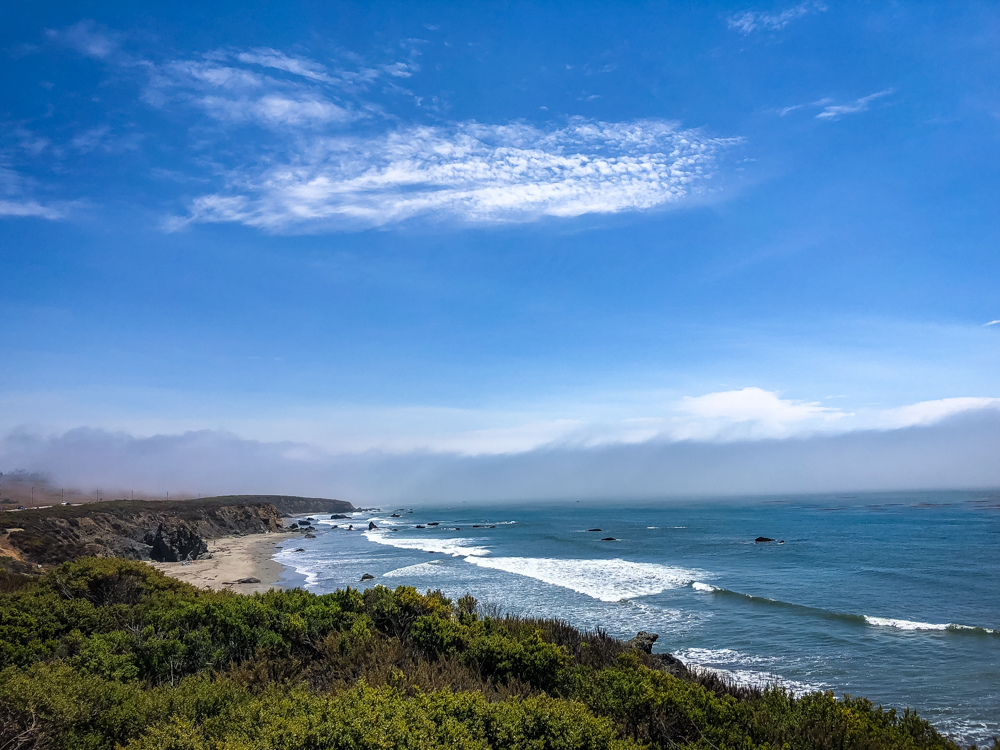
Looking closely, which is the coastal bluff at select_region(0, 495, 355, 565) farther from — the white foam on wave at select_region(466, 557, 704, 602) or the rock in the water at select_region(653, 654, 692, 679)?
the rock in the water at select_region(653, 654, 692, 679)

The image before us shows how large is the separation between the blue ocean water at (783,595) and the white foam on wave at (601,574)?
123mm

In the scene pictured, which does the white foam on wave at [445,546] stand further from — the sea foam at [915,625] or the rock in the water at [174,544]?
the sea foam at [915,625]

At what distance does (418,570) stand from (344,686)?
3033 centimetres

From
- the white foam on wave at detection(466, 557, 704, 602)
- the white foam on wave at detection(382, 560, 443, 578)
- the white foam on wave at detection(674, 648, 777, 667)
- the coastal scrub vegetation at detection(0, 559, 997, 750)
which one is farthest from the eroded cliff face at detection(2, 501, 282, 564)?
the white foam on wave at detection(674, 648, 777, 667)

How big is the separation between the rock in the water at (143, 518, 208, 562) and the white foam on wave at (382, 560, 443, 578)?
19740 mm

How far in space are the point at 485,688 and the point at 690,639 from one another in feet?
43.6

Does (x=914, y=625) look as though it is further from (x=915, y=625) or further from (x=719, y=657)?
(x=719, y=657)

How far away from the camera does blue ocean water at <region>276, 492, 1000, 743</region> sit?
14.7 metres

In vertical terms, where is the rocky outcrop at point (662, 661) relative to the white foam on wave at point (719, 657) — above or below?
above

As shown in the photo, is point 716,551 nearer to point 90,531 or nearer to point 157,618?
point 157,618

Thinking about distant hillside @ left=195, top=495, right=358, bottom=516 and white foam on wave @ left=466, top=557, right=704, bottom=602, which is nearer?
white foam on wave @ left=466, top=557, right=704, bottom=602

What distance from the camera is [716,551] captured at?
1745 inches

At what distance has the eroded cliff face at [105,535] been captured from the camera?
32000mm

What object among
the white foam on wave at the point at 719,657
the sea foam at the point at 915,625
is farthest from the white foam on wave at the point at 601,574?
the sea foam at the point at 915,625
